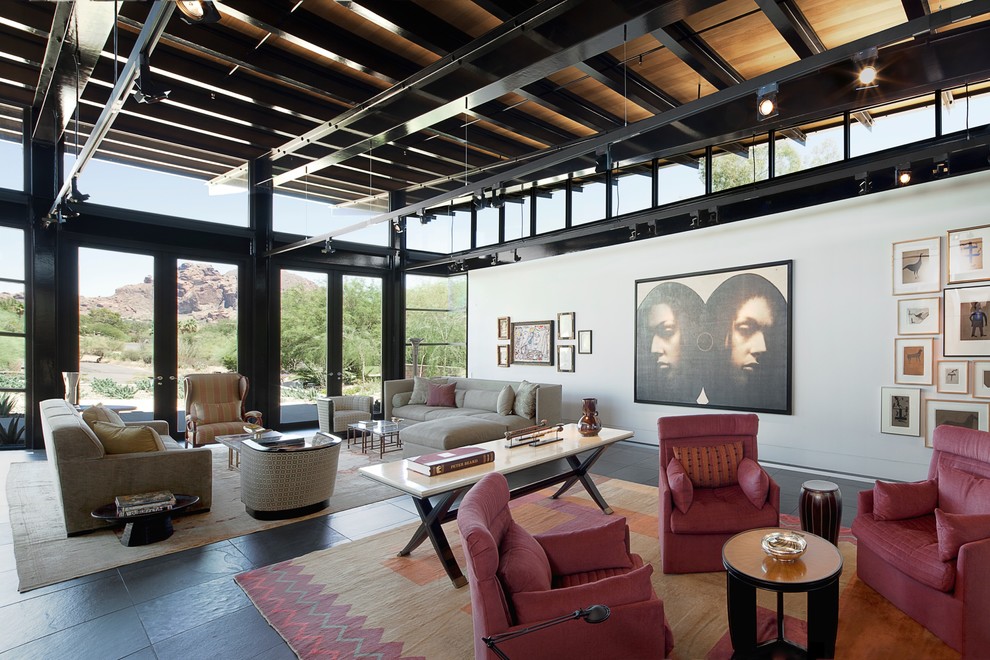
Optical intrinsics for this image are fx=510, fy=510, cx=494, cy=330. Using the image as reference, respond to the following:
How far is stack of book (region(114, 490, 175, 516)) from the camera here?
378 centimetres

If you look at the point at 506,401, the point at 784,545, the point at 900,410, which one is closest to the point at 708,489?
the point at 784,545

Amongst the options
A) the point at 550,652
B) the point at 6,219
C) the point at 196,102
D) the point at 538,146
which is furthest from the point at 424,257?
the point at 550,652

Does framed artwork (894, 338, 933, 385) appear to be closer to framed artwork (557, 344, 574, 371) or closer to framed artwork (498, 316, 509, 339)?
framed artwork (557, 344, 574, 371)

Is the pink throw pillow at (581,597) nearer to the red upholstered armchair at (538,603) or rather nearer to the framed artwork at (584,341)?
the red upholstered armchair at (538,603)

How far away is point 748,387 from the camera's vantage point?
20.9 ft

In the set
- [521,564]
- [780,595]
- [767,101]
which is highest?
[767,101]

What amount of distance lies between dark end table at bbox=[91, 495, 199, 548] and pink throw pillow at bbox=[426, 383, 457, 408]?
4636 millimetres

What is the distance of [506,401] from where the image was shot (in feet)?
24.4

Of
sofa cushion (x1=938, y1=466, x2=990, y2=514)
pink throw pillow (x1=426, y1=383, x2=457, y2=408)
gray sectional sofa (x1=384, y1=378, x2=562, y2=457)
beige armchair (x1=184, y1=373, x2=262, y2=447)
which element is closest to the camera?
sofa cushion (x1=938, y1=466, x2=990, y2=514)

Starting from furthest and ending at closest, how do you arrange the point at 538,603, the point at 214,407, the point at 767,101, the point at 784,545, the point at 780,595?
1. the point at 214,407
2. the point at 767,101
3. the point at 784,545
4. the point at 780,595
5. the point at 538,603

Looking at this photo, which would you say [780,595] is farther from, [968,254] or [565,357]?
[565,357]

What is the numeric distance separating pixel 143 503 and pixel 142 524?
0.15 metres

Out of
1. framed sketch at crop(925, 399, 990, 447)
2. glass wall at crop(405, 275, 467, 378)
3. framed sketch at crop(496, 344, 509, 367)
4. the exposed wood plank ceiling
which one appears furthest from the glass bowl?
glass wall at crop(405, 275, 467, 378)

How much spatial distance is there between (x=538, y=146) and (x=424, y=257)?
387 centimetres
